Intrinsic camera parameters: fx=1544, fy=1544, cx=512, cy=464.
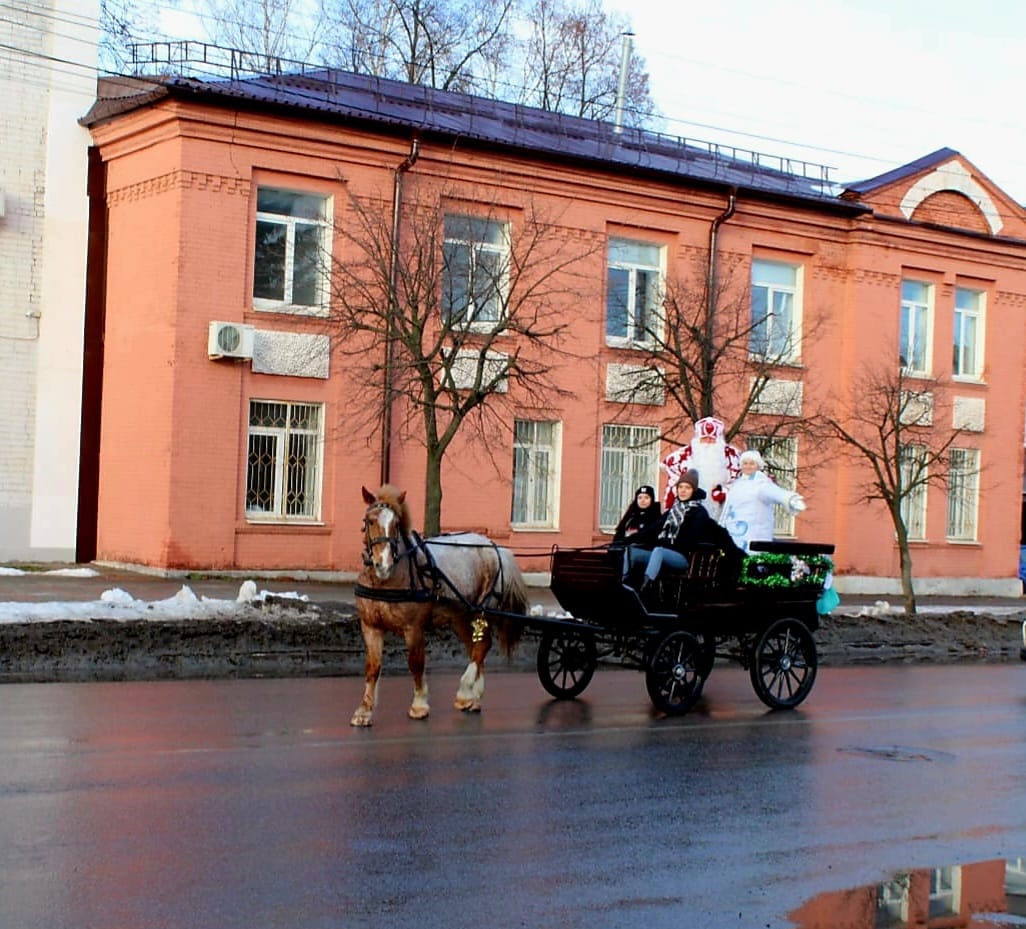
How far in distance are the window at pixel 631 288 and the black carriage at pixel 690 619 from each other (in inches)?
623

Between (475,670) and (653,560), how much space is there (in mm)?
1723

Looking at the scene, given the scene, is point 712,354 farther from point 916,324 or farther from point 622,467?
point 916,324

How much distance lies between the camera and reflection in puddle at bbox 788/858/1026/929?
673 cm

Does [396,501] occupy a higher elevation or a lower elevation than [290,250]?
lower

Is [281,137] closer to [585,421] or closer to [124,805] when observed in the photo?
[585,421]

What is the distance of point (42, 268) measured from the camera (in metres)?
25.9

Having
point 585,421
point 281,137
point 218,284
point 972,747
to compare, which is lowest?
point 972,747

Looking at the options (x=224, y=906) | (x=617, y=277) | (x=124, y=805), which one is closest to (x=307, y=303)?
(x=617, y=277)

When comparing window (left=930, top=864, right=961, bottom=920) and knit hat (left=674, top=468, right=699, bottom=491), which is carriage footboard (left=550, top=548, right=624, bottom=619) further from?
window (left=930, top=864, right=961, bottom=920)

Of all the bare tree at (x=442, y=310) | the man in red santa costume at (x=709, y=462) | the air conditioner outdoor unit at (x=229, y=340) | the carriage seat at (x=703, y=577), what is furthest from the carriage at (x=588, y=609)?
the air conditioner outdoor unit at (x=229, y=340)

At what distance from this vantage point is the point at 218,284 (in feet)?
82.7

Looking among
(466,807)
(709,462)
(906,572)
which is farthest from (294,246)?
(466,807)

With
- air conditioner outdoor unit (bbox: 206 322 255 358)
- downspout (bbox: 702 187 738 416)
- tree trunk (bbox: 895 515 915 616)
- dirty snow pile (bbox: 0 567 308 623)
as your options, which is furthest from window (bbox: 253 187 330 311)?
tree trunk (bbox: 895 515 915 616)

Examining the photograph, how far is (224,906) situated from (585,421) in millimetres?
23221
